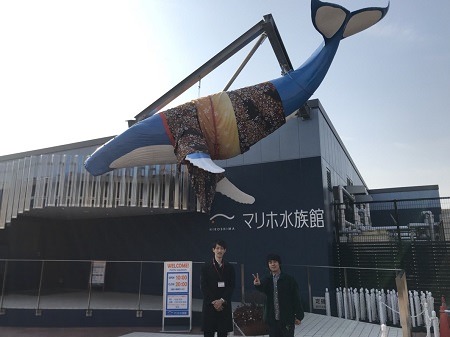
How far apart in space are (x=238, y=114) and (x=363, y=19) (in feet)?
12.6

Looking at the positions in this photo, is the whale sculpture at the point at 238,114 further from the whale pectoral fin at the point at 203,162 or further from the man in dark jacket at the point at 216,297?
the man in dark jacket at the point at 216,297

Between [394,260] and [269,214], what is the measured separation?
3701 mm

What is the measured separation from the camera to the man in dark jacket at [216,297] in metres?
4.87

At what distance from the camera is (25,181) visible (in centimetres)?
1132

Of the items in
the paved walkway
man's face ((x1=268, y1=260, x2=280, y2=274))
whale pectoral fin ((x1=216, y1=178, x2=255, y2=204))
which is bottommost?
the paved walkway

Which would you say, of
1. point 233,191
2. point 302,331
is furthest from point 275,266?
point 233,191

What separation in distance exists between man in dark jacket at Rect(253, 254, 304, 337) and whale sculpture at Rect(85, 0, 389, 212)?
13.5 ft

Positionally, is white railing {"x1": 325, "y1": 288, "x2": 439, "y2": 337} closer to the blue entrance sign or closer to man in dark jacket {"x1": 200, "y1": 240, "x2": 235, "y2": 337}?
the blue entrance sign

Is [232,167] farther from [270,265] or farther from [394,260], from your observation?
[270,265]

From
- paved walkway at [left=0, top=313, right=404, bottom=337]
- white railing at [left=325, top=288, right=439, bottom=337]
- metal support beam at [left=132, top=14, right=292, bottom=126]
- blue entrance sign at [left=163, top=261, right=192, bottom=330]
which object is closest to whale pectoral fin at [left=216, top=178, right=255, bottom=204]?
blue entrance sign at [left=163, top=261, right=192, bottom=330]

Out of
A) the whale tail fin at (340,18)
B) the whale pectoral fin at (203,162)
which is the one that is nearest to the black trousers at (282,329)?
the whale pectoral fin at (203,162)

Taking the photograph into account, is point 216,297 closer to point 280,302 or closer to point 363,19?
point 280,302

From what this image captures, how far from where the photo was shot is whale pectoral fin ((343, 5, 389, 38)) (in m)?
9.06

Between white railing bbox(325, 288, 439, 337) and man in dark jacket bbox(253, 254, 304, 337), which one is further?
white railing bbox(325, 288, 439, 337)
